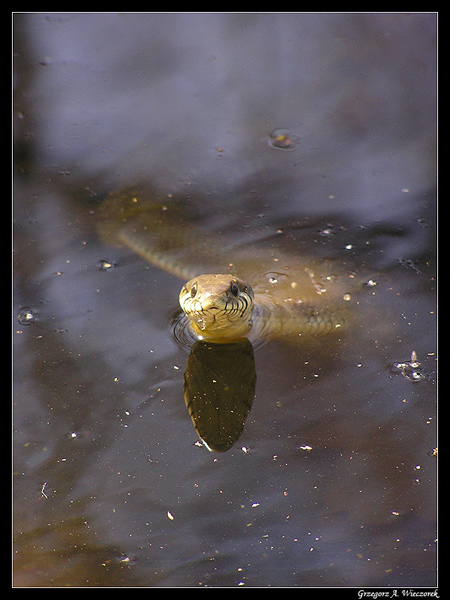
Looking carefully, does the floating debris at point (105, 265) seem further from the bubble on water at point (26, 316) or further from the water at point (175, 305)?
the bubble on water at point (26, 316)

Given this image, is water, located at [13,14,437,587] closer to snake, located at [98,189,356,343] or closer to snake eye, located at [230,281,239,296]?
snake, located at [98,189,356,343]

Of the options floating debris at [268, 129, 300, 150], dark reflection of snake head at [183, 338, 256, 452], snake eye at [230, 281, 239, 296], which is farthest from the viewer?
floating debris at [268, 129, 300, 150]

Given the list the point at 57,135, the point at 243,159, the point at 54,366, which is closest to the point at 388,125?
the point at 243,159

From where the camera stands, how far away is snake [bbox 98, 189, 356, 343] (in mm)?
3656

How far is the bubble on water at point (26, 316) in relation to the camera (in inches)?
146

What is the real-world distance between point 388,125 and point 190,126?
1.76m

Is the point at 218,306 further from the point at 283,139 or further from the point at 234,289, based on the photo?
the point at 283,139

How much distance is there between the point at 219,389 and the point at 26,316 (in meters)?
1.27

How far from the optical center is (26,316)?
12.3 ft

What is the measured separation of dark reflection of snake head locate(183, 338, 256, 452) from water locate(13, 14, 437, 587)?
0.21 feet

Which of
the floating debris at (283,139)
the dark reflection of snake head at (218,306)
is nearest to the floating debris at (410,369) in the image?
the dark reflection of snake head at (218,306)

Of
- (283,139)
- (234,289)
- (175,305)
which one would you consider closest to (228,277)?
(234,289)

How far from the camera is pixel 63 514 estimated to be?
108 inches

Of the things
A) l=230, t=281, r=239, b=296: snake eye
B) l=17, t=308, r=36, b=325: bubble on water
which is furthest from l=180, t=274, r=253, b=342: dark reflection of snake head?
l=17, t=308, r=36, b=325: bubble on water
